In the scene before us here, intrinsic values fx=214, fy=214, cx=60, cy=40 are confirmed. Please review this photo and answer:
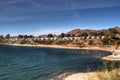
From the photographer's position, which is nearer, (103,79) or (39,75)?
(103,79)

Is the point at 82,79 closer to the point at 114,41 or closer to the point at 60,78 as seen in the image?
the point at 60,78

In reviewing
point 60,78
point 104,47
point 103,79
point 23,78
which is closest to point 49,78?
point 60,78

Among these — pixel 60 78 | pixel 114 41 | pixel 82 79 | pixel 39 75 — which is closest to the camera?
pixel 82 79

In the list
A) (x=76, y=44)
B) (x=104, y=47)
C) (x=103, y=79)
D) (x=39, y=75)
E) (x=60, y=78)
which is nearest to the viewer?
(x=103, y=79)

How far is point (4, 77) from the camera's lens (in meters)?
44.9

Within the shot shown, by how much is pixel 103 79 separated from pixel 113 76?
3.23ft

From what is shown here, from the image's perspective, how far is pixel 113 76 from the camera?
65.8ft

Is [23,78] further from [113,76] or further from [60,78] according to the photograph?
[113,76]

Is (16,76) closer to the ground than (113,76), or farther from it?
closer to the ground

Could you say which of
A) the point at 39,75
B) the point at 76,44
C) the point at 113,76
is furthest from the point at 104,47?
the point at 113,76

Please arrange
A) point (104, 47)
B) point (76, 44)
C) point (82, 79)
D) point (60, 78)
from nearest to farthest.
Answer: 1. point (82, 79)
2. point (60, 78)
3. point (104, 47)
4. point (76, 44)

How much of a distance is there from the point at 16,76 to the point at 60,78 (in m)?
9.83

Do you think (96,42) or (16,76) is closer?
(16,76)

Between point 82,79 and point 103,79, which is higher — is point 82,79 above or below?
below
